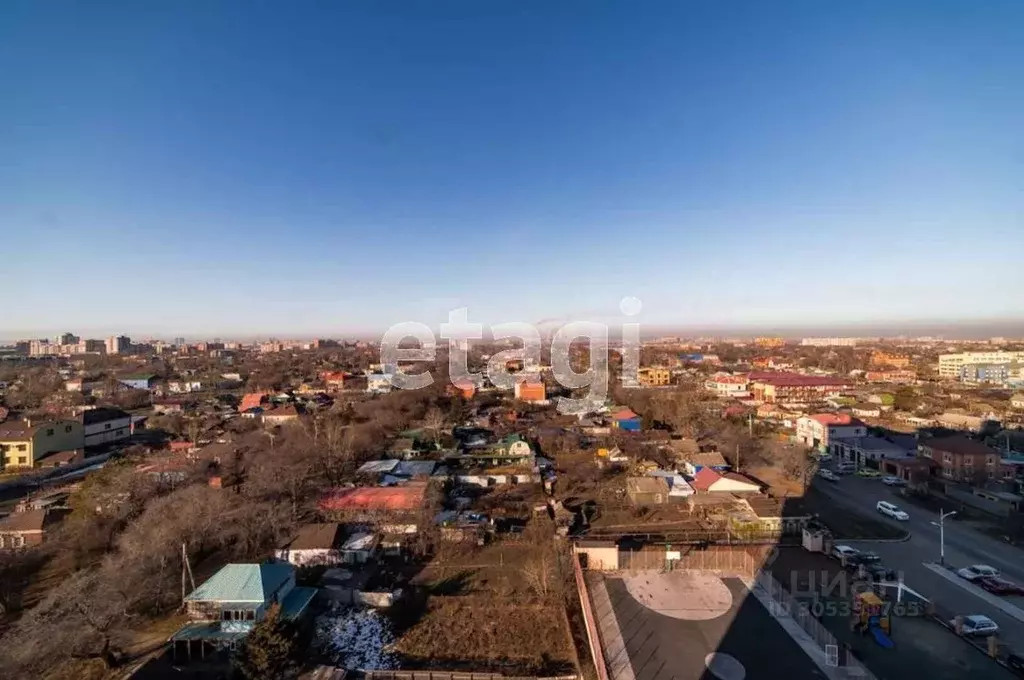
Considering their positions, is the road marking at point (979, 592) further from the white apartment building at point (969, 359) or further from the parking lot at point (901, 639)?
the white apartment building at point (969, 359)

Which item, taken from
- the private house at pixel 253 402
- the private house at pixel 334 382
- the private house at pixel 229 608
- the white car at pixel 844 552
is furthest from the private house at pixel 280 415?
the white car at pixel 844 552

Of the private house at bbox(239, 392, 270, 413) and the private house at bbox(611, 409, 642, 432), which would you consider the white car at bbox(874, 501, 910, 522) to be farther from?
the private house at bbox(239, 392, 270, 413)

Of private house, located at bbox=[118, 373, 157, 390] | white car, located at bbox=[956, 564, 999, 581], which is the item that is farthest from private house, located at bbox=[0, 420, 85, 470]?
white car, located at bbox=[956, 564, 999, 581]

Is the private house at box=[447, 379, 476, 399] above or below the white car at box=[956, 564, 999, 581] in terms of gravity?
above

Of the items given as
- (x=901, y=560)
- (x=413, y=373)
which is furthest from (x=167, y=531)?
(x=413, y=373)

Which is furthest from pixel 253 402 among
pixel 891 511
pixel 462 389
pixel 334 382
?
pixel 891 511

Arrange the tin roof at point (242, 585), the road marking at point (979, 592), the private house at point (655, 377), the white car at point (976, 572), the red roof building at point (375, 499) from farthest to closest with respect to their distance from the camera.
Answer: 1. the private house at point (655, 377)
2. the red roof building at point (375, 499)
3. the white car at point (976, 572)
4. the road marking at point (979, 592)
5. the tin roof at point (242, 585)

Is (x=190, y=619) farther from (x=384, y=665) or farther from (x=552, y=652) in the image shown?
(x=552, y=652)
